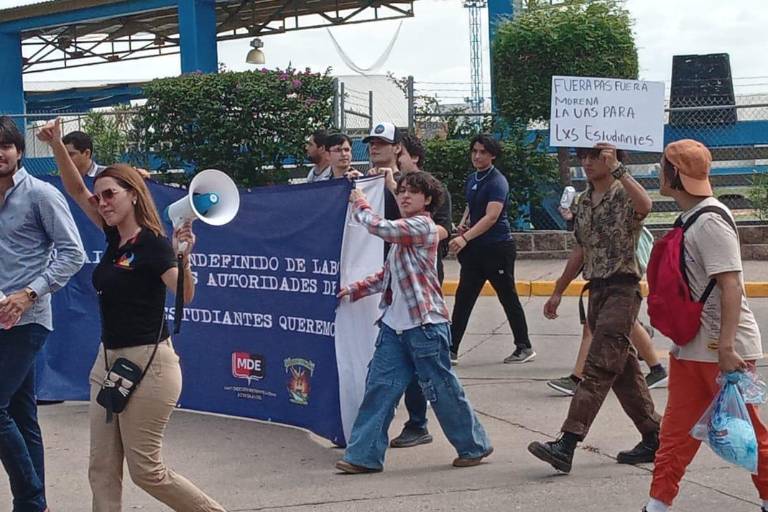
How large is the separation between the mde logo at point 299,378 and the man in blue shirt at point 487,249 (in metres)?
2.30

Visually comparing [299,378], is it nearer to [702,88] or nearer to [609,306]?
[609,306]

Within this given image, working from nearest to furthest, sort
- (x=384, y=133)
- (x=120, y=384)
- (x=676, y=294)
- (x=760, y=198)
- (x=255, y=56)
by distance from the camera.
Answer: (x=120, y=384)
(x=676, y=294)
(x=384, y=133)
(x=760, y=198)
(x=255, y=56)

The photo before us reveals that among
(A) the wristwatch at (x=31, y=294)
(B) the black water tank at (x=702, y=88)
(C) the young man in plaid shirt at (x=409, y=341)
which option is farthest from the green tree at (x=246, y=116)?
(A) the wristwatch at (x=31, y=294)

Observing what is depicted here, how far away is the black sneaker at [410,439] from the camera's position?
20.7 ft

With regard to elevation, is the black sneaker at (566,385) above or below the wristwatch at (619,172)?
below

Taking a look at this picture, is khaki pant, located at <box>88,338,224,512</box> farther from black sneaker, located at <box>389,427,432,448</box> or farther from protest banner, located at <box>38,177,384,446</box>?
black sneaker, located at <box>389,427,432,448</box>

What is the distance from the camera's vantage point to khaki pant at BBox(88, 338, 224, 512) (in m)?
4.27

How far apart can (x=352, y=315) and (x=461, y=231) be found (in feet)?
9.71

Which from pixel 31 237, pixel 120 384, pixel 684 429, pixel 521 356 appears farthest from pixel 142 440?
pixel 521 356

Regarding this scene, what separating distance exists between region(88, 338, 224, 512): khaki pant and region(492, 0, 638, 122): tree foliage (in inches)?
408

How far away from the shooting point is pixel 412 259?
5.68 m

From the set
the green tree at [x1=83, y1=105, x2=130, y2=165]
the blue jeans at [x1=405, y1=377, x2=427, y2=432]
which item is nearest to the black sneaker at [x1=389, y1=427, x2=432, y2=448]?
the blue jeans at [x1=405, y1=377, x2=427, y2=432]

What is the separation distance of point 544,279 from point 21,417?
337 inches

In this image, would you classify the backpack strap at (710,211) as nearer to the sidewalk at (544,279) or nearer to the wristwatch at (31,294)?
the wristwatch at (31,294)
